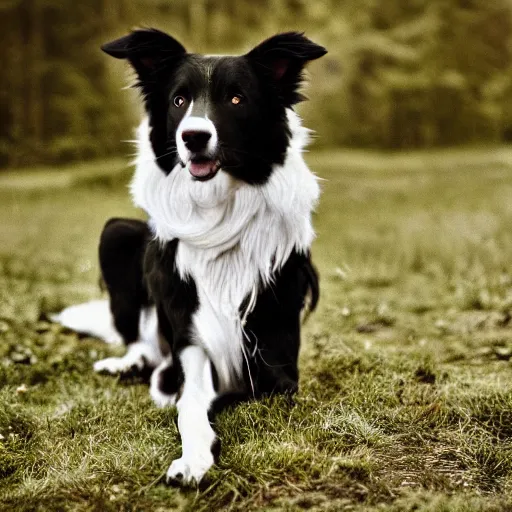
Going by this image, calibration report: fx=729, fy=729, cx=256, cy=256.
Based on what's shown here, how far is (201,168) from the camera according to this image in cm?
313

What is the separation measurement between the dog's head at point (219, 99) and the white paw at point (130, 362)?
123 cm

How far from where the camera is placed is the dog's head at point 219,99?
123 inches

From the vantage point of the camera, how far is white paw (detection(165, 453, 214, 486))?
2707 mm

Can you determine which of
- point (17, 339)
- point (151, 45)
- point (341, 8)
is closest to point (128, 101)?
point (341, 8)

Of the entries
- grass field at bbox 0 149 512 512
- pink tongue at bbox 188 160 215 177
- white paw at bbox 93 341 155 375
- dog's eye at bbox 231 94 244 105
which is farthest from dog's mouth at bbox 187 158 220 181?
white paw at bbox 93 341 155 375

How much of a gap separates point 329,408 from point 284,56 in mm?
1621

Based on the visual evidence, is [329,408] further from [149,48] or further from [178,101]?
[149,48]

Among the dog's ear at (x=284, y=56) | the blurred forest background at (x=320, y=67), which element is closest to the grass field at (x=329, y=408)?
the dog's ear at (x=284, y=56)

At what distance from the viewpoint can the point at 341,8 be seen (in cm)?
1367

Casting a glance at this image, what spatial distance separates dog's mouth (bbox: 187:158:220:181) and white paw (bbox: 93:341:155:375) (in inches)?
53.5

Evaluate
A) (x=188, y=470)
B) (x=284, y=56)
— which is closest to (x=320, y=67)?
(x=284, y=56)

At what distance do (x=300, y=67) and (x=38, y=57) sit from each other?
10490 mm

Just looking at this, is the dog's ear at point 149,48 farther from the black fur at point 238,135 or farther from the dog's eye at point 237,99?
the dog's eye at point 237,99

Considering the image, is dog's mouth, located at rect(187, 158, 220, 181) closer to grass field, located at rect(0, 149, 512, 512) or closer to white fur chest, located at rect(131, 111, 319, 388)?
white fur chest, located at rect(131, 111, 319, 388)
